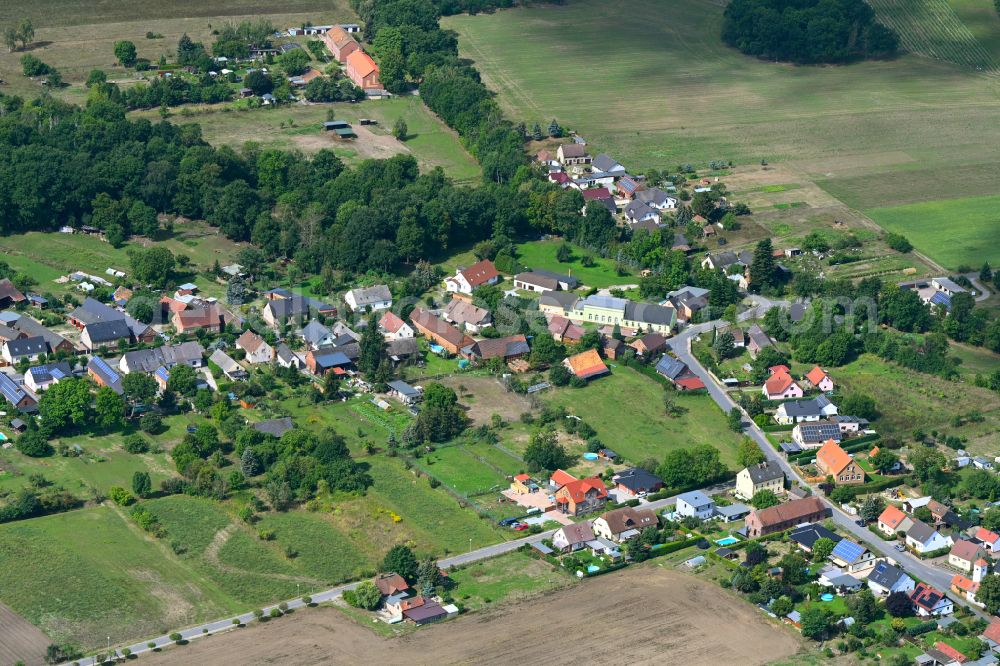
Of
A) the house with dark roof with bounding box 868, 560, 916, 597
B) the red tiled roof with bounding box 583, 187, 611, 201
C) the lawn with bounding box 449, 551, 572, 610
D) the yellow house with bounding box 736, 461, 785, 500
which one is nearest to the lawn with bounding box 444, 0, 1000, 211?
the red tiled roof with bounding box 583, 187, 611, 201

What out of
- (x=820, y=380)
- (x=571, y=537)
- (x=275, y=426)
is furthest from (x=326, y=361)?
(x=820, y=380)

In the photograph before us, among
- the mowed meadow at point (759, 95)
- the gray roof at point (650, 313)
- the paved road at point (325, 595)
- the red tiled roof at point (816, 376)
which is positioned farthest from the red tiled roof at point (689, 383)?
the mowed meadow at point (759, 95)

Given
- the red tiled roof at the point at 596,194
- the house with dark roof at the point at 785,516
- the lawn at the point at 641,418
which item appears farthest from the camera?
the red tiled roof at the point at 596,194

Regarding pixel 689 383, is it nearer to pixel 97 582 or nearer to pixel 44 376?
pixel 97 582

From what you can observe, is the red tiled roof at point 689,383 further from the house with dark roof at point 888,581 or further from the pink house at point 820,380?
the house with dark roof at point 888,581

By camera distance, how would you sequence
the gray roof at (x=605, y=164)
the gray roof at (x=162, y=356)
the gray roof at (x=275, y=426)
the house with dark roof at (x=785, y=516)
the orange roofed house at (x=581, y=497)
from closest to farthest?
1. the house with dark roof at (x=785, y=516)
2. the orange roofed house at (x=581, y=497)
3. the gray roof at (x=275, y=426)
4. the gray roof at (x=162, y=356)
5. the gray roof at (x=605, y=164)

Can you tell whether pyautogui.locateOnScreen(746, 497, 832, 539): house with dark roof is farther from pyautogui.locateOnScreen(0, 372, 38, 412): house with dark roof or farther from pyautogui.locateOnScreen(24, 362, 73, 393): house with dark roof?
pyautogui.locateOnScreen(0, 372, 38, 412): house with dark roof
